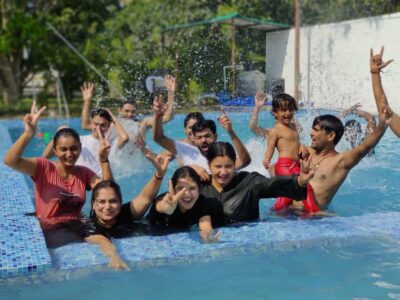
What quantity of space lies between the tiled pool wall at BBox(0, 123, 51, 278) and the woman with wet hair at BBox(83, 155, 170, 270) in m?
0.36

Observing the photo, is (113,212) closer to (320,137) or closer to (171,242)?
(171,242)

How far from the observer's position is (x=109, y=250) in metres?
3.36

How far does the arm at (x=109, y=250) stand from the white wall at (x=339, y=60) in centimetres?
1142

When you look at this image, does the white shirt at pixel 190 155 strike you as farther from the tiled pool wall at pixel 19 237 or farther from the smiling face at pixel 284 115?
the tiled pool wall at pixel 19 237

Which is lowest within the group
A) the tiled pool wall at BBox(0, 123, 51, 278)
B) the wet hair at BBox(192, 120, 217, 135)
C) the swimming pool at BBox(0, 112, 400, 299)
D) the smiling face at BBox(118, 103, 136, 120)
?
the swimming pool at BBox(0, 112, 400, 299)

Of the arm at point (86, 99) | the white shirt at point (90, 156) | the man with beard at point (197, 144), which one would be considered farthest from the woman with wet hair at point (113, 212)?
the arm at point (86, 99)

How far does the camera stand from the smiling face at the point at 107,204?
3.51 m

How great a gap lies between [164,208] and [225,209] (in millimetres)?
517

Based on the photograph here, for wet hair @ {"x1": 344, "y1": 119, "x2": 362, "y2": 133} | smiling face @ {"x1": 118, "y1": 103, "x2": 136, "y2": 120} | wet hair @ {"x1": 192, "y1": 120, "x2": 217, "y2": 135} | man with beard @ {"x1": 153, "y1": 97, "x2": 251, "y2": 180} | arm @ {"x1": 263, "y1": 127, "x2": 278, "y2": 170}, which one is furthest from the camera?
wet hair @ {"x1": 344, "y1": 119, "x2": 362, "y2": 133}

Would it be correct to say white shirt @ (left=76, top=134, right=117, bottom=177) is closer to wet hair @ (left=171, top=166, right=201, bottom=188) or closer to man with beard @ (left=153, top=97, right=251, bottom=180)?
man with beard @ (left=153, top=97, right=251, bottom=180)

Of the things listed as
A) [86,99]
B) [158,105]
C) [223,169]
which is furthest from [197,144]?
[86,99]

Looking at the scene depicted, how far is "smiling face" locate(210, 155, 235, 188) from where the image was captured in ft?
12.2

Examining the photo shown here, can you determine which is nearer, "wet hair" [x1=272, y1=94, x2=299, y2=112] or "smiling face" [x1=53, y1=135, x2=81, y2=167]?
"smiling face" [x1=53, y1=135, x2=81, y2=167]

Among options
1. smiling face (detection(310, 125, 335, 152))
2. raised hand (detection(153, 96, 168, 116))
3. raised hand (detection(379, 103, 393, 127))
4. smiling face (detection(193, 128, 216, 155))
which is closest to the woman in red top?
raised hand (detection(153, 96, 168, 116))
